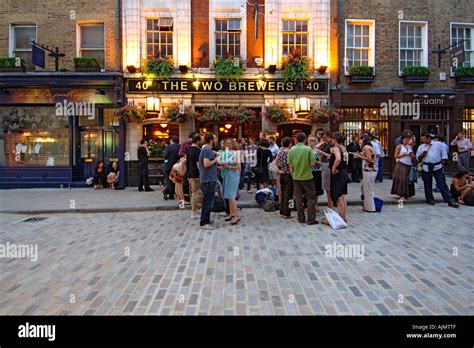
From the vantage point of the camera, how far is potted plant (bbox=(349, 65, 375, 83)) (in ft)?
47.8

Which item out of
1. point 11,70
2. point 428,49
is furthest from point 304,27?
point 11,70

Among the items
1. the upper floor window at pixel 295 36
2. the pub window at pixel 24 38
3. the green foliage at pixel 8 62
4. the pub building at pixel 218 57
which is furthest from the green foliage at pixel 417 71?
the green foliage at pixel 8 62

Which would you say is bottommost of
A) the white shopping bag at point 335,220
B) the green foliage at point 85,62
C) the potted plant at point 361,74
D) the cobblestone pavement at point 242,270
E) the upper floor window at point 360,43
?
the cobblestone pavement at point 242,270

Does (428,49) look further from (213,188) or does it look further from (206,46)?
(213,188)

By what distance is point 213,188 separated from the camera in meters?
6.99

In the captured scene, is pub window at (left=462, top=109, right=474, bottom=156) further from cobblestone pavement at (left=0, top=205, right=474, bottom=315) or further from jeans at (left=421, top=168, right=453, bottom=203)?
cobblestone pavement at (left=0, top=205, right=474, bottom=315)

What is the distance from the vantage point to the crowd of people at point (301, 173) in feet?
23.0

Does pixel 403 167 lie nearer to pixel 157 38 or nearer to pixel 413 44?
pixel 413 44

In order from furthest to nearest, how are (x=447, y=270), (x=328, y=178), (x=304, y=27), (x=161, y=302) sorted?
(x=304, y=27) → (x=328, y=178) → (x=447, y=270) → (x=161, y=302)

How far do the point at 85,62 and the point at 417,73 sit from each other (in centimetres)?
1550

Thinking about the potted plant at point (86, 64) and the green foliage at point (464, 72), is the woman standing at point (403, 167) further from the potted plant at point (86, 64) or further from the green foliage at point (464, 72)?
the potted plant at point (86, 64)

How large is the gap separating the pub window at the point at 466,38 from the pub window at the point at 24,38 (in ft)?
67.2

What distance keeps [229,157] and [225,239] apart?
203 centimetres

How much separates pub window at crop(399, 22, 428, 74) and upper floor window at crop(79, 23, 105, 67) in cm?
1454
